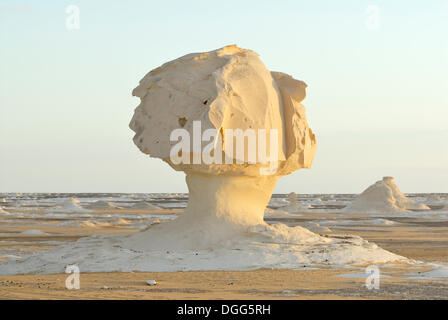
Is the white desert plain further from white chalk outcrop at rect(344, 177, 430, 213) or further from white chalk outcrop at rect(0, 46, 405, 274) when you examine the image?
white chalk outcrop at rect(344, 177, 430, 213)

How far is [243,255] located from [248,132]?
10.2 ft

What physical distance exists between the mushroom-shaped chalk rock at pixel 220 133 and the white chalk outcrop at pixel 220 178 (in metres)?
0.03

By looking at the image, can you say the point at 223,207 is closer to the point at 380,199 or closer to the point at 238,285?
the point at 238,285

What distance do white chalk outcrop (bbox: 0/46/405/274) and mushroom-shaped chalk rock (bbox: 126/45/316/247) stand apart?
26mm

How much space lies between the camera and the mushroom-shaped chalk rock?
17.1 metres

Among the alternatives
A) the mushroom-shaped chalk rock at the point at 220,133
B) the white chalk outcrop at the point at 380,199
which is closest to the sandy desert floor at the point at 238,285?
the mushroom-shaped chalk rock at the point at 220,133

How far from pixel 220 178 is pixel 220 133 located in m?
1.27

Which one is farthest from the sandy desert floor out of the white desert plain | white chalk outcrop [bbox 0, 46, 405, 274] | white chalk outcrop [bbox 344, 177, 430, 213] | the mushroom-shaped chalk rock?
white chalk outcrop [bbox 344, 177, 430, 213]

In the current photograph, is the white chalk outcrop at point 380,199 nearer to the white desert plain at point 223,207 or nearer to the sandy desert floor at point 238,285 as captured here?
the white desert plain at point 223,207

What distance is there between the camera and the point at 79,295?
1207 cm

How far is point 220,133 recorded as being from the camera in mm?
17094

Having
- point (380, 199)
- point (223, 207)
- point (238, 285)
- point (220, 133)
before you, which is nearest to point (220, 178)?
point (223, 207)
